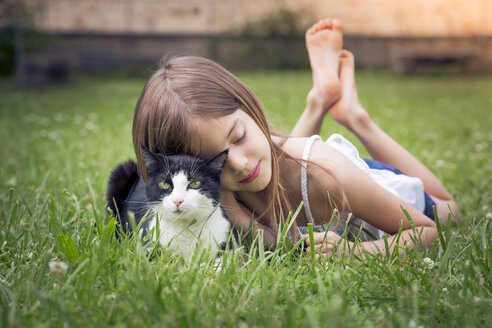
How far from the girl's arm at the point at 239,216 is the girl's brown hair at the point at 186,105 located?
5 cm

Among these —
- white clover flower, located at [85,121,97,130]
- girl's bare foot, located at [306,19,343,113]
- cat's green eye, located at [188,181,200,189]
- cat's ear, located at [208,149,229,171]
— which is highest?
girl's bare foot, located at [306,19,343,113]

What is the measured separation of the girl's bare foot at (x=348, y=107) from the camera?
2930mm

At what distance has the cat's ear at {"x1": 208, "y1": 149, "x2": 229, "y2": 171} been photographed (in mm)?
1783

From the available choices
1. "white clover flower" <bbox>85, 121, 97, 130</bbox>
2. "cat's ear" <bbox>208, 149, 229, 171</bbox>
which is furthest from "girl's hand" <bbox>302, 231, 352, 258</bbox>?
"white clover flower" <bbox>85, 121, 97, 130</bbox>

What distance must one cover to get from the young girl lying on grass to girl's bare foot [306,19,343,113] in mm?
311

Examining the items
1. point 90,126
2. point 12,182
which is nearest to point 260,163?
point 12,182

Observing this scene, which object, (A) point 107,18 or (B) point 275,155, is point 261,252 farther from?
(A) point 107,18

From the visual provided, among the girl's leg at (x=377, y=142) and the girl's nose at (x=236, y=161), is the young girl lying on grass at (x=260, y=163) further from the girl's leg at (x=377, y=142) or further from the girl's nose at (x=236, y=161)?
the girl's leg at (x=377, y=142)

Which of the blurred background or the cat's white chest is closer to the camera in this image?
the cat's white chest

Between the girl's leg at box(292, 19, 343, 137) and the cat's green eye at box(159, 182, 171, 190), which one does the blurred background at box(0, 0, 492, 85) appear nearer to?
the girl's leg at box(292, 19, 343, 137)

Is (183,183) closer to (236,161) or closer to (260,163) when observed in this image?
(236,161)

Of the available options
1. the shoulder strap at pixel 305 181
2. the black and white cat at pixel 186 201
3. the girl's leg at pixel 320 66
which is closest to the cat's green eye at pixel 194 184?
the black and white cat at pixel 186 201

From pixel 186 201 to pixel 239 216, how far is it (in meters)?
0.49

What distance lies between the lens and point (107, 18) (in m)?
14.3
